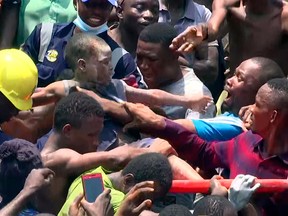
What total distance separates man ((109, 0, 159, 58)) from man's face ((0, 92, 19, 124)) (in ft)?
6.01

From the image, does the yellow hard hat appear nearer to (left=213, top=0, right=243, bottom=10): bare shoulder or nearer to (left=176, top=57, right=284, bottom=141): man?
(left=176, top=57, right=284, bottom=141): man

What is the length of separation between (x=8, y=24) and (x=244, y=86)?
2017mm

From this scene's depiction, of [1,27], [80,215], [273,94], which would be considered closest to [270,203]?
[273,94]

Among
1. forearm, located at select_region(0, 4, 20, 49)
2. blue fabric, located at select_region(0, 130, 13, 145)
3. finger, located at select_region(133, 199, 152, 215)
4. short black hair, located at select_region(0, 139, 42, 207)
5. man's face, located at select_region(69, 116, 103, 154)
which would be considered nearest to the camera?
finger, located at select_region(133, 199, 152, 215)

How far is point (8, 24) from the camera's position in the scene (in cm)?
1045

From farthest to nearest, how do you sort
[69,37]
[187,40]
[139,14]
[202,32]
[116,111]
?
[139,14] → [69,37] → [202,32] → [187,40] → [116,111]

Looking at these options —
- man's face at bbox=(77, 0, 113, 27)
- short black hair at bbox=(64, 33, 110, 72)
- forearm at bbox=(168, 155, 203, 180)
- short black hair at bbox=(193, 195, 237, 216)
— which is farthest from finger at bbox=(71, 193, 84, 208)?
man's face at bbox=(77, 0, 113, 27)

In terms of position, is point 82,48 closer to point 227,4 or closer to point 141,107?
point 141,107

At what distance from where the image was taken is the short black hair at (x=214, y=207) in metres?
7.56

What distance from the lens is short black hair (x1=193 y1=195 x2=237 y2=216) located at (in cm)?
756

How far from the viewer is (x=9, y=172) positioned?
767 centimetres

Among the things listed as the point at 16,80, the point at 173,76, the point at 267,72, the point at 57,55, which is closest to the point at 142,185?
the point at 16,80

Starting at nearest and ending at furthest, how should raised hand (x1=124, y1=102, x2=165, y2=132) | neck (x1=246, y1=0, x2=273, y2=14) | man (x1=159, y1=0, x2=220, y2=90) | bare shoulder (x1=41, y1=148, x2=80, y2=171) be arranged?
bare shoulder (x1=41, y1=148, x2=80, y2=171) < raised hand (x1=124, y1=102, x2=165, y2=132) < neck (x1=246, y1=0, x2=273, y2=14) < man (x1=159, y1=0, x2=220, y2=90)

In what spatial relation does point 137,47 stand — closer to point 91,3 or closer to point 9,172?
point 91,3
